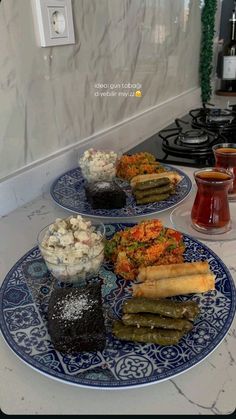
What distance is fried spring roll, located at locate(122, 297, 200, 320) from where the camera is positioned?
49cm

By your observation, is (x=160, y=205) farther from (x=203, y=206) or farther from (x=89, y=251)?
(x=89, y=251)

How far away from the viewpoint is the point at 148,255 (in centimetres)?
61

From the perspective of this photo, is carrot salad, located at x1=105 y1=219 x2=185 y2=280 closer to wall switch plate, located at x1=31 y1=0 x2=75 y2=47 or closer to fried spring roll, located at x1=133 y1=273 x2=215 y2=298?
fried spring roll, located at x1=133 y1=273 x2=215 y2=298

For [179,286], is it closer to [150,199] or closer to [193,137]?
[150,199]

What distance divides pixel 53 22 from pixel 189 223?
1.73 ft

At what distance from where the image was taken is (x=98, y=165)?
87 cm

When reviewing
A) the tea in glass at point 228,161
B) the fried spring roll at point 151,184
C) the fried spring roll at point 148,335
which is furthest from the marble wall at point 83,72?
the fried spring roll at point 148,335

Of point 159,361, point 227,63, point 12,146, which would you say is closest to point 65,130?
point 12,146

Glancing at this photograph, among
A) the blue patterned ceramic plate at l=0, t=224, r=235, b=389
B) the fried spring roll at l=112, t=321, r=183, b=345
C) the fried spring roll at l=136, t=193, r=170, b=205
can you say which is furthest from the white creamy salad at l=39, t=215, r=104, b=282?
the fried spring roll at l=136, t=193, r=170, b=205

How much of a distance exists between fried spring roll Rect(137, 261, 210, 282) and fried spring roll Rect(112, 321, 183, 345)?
0.10 meters

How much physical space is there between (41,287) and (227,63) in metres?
1.62

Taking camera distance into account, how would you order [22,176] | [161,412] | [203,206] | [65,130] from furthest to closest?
[65,130] < [22,176] < [203,206] < [161,412]

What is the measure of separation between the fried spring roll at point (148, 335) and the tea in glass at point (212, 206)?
12.3 inches

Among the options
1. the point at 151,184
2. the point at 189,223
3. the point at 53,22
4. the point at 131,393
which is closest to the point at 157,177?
the point at 151,184
